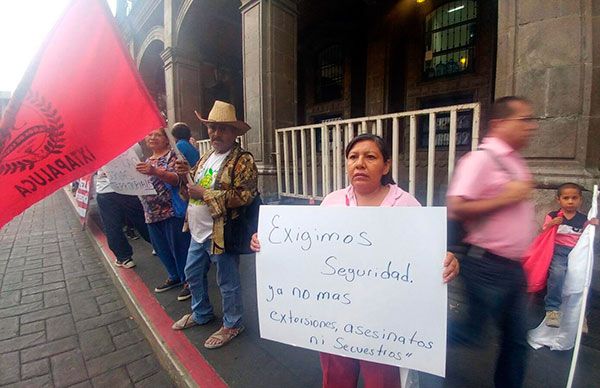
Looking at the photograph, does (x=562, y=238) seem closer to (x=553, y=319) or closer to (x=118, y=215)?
(x=553, y=319)

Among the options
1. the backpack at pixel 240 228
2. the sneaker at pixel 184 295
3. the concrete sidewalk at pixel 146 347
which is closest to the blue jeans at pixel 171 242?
the sneaker at pixel 184 295

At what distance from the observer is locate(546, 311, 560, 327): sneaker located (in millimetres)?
2264

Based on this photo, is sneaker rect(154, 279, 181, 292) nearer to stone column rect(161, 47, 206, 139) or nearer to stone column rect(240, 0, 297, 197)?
stone column rect(240, 0, 297, 197)

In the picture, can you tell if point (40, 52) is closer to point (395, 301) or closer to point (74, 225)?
point (395, 301)

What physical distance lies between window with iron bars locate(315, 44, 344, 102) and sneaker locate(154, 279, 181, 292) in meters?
6.84

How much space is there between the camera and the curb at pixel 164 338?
216cm

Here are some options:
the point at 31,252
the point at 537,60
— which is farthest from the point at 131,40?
the point at 537,60

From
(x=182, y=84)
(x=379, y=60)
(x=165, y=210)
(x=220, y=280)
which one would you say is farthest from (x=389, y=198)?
(x=182, y=84)

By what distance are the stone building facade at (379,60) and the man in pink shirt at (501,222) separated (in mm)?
1671

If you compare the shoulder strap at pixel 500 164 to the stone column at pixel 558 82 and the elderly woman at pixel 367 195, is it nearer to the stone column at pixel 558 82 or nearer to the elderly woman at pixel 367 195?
the elderly woman at pixel 367 195

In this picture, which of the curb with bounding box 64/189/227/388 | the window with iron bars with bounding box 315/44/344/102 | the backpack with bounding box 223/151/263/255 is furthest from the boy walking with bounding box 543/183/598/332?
the window with iron bars with bounding box 315/44/344/102

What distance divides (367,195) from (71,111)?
167 centimetres

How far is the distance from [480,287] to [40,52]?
259cm

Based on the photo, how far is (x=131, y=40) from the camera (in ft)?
36.6
